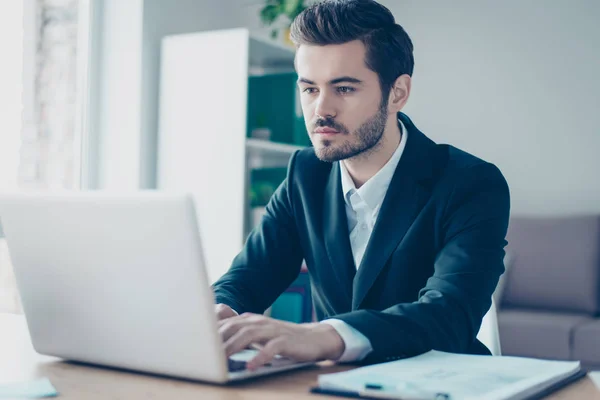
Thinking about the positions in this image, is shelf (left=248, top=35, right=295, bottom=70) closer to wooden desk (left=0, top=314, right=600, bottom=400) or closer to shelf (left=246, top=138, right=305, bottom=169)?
shelf (left=246, top=138, right=305, bottom=169)

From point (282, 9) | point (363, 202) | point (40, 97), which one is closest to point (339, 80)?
point (363, 202)

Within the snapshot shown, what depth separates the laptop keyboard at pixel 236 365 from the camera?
2.99ft

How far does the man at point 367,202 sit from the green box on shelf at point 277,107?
6.31 ft

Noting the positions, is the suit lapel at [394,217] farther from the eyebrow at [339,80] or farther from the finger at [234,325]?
the finger at [234,325]

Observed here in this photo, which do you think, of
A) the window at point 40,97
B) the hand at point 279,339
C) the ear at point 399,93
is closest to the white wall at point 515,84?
the window at point 40,97

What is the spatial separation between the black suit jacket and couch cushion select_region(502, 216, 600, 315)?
2.32m

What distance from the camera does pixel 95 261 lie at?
3.05ft

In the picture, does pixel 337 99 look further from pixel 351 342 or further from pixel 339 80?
pixel 351 342

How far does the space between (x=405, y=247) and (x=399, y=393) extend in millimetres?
646

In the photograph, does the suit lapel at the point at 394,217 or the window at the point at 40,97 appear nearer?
the suit lapel at the point at 394,217

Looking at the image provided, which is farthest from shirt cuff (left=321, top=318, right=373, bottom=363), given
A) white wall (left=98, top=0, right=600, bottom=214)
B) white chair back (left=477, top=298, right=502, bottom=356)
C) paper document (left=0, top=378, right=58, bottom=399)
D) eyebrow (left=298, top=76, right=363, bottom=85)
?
white wall (left=98, top=0, right=600, bottom=214)

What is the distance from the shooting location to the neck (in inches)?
62.0

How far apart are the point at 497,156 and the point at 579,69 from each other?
60 centimetres

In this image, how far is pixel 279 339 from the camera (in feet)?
3.01
